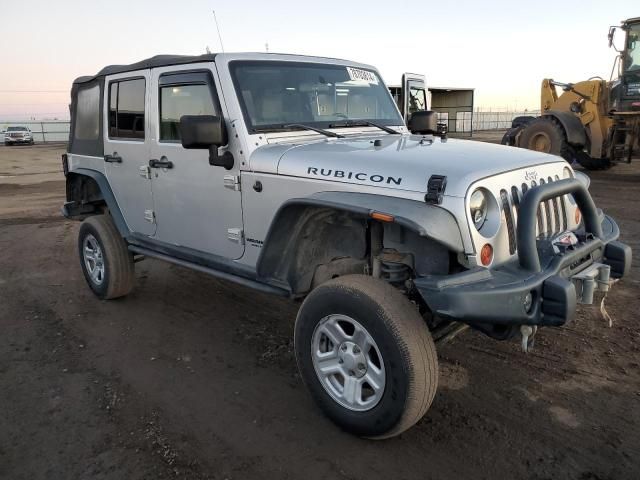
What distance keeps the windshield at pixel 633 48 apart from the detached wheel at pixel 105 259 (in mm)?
11396

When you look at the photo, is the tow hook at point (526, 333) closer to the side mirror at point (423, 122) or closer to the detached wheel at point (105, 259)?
the side mirror at point (423, 122)

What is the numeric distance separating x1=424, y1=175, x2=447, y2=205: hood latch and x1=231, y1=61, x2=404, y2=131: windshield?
1.42 metres

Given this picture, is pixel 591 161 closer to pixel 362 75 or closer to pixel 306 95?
pixel 362 75

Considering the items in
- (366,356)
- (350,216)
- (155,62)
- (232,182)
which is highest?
(155,62)

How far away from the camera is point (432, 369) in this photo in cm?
268

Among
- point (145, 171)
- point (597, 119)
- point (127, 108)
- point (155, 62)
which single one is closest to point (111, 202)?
point (145, 171)

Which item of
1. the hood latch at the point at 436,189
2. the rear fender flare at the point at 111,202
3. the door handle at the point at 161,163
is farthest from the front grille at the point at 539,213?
the rear fender flare at the point at 111,202

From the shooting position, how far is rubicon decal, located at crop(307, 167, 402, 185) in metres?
2.81

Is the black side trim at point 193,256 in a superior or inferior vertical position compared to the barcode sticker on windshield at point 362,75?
inferior

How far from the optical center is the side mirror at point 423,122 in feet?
15.6

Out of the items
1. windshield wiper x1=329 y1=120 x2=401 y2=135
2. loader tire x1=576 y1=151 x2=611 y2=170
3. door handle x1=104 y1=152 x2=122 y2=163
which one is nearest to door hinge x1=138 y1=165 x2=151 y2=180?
Result: door handle x1=104 y1=152 x2=122 y2=163

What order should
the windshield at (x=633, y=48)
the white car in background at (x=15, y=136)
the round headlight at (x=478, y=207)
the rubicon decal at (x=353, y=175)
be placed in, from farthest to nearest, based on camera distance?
the white car in background at (x=15, y=136), the windshield at (x=633, y=48), the rubicon decal at (x=353, y=175), the round headlight at (x=478, y=207)

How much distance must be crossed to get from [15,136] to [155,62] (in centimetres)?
3892

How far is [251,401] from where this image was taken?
3.35 meters
